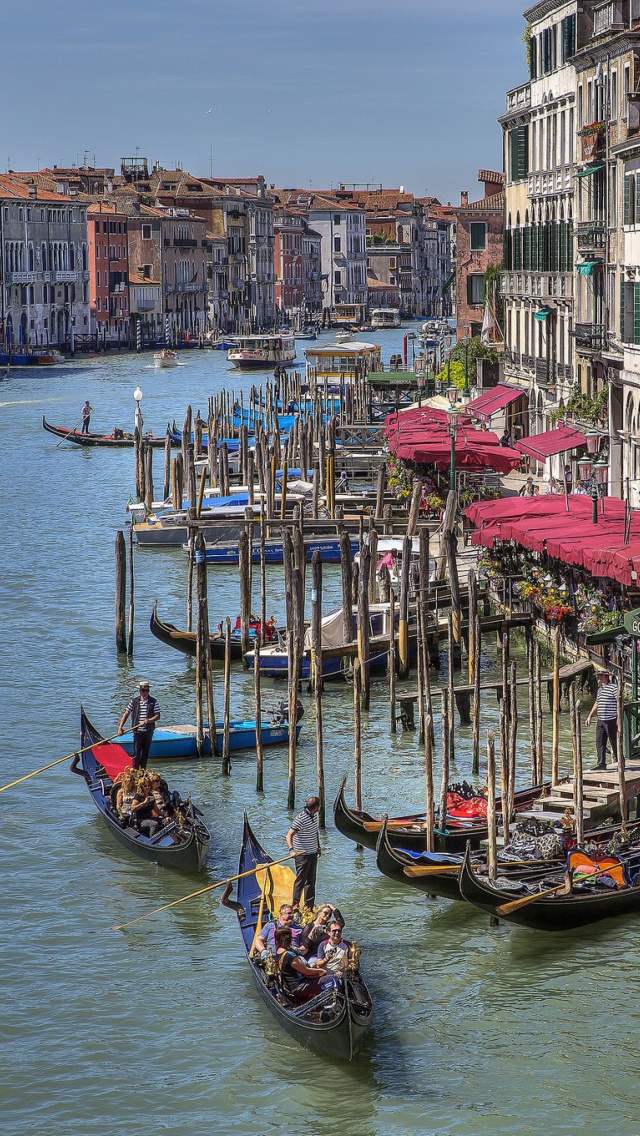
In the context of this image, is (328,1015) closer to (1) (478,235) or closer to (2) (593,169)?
(2) (593,169)

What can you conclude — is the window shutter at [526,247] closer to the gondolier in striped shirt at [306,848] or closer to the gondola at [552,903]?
the gondola at [552,903]

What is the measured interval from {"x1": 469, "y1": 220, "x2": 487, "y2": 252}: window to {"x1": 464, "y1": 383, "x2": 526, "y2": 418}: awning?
47.9 ft

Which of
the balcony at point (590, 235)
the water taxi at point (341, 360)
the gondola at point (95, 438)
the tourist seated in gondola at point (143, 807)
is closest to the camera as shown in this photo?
the tourist seated in gondola at point (143, 807)

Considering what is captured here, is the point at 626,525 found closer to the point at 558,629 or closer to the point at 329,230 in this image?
the point at 558,629

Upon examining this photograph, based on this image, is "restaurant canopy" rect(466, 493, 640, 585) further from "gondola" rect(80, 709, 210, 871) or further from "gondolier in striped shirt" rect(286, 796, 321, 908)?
"gondolier in striped shirt" rect(286, 796, 321, 908)

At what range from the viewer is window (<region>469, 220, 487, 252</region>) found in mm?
45969

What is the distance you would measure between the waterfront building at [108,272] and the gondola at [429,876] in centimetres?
7755

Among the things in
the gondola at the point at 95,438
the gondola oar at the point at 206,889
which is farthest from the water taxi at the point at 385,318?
the gondola oar at the point at 206,889

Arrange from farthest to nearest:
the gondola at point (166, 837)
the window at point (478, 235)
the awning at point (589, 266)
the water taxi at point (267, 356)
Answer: the water taxi at point (267, 356)
the window at point (478, 235)
the awning at point (589, 266)
the gondola at point (166, 837)

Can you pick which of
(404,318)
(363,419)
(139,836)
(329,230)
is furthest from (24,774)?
(404,318)

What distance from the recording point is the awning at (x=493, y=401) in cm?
3001

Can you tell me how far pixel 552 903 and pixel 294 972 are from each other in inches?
83.0

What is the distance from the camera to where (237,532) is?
26609 millimetres

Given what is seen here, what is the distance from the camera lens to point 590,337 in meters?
24.6
